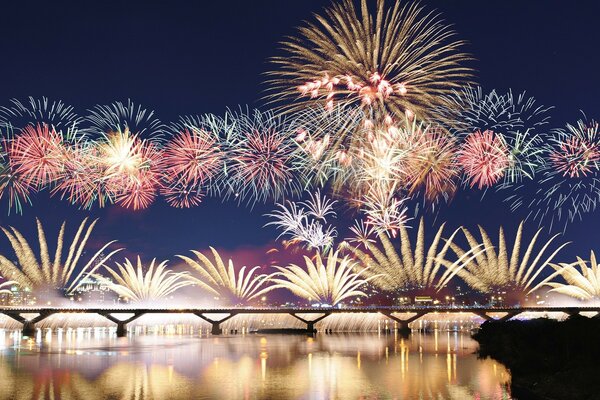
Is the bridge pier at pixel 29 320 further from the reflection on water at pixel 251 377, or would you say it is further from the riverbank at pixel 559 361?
the riverbank at pixel 559 361

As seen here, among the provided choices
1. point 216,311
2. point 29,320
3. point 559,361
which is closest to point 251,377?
point 559,361

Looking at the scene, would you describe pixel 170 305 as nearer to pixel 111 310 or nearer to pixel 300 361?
pixel 111 310

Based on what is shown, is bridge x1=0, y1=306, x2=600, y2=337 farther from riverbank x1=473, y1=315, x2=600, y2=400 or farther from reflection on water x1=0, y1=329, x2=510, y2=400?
riverbank x1=473, y1=315, x2=600, y2=400

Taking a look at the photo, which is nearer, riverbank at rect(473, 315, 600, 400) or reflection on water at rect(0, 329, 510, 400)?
riverbank at rect(473, 315, 600, 400)

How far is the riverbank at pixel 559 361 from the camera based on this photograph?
31.6 m

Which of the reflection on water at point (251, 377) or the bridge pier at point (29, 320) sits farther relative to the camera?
the bridge pier at point (29, 320)

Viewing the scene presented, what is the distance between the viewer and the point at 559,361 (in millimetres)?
39656

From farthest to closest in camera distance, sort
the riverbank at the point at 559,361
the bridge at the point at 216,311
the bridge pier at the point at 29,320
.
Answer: the bridge pier at the point at 29,320 < the bridge at the point at 216,311 < the riverbank at the point at 559,361

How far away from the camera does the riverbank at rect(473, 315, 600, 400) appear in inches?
1245

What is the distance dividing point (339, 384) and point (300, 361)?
774 inches

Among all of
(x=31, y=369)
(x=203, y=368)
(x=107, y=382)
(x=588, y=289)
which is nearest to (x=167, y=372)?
(x=203, y=368)

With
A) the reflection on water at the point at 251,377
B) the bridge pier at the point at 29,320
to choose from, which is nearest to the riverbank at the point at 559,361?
the reflection on water at the point at 251,377

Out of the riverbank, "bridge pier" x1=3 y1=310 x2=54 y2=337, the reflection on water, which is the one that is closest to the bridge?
"bridge pier" x1=3 y1=310 x2=54 y2=337

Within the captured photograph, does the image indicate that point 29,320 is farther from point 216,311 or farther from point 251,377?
point 251,377
